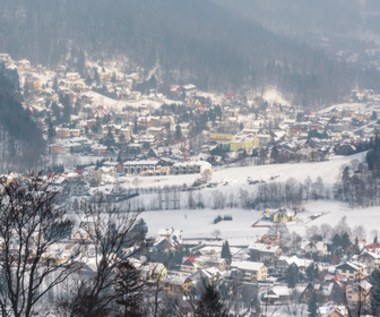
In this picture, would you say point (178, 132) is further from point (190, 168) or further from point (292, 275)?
point (292, 275)

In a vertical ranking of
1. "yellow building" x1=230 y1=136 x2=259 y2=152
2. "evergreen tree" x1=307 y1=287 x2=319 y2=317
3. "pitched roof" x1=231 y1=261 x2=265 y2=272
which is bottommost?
"evergreen tree" x1=307 y1=287 x2=319 y2=317

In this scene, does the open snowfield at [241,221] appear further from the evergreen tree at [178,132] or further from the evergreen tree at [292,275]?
the evergreen tree at [178,132]

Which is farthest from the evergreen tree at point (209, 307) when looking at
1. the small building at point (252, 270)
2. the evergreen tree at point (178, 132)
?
the evergreen tree at point (178, 132)

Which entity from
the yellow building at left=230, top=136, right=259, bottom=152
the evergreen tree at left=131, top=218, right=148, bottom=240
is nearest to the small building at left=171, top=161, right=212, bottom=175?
the yellow building at left=230, top=136, right=259, bottom=152

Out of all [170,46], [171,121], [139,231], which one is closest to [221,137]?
[171,121]

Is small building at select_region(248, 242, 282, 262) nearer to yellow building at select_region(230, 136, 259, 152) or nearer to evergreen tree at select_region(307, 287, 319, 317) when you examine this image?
evergreen tree at select_region(307, 287, 319, 317)

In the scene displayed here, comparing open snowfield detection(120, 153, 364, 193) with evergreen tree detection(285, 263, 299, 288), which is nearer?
evergreen tree detection(285, 263, 299, 288)

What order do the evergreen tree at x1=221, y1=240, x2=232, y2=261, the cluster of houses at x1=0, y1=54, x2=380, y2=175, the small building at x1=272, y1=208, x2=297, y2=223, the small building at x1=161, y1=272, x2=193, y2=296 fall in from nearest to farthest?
1. the small building at x1=161, y1=272, x2=193, y2=296
2. the evergreen tree at x1=221, y1=240, x2=232, y2=261
3. the small building at x1=272, y1=208, x2=297, y2=223
4. the cluster of houses at x1=0, y1=54, x2=380, y2=175
